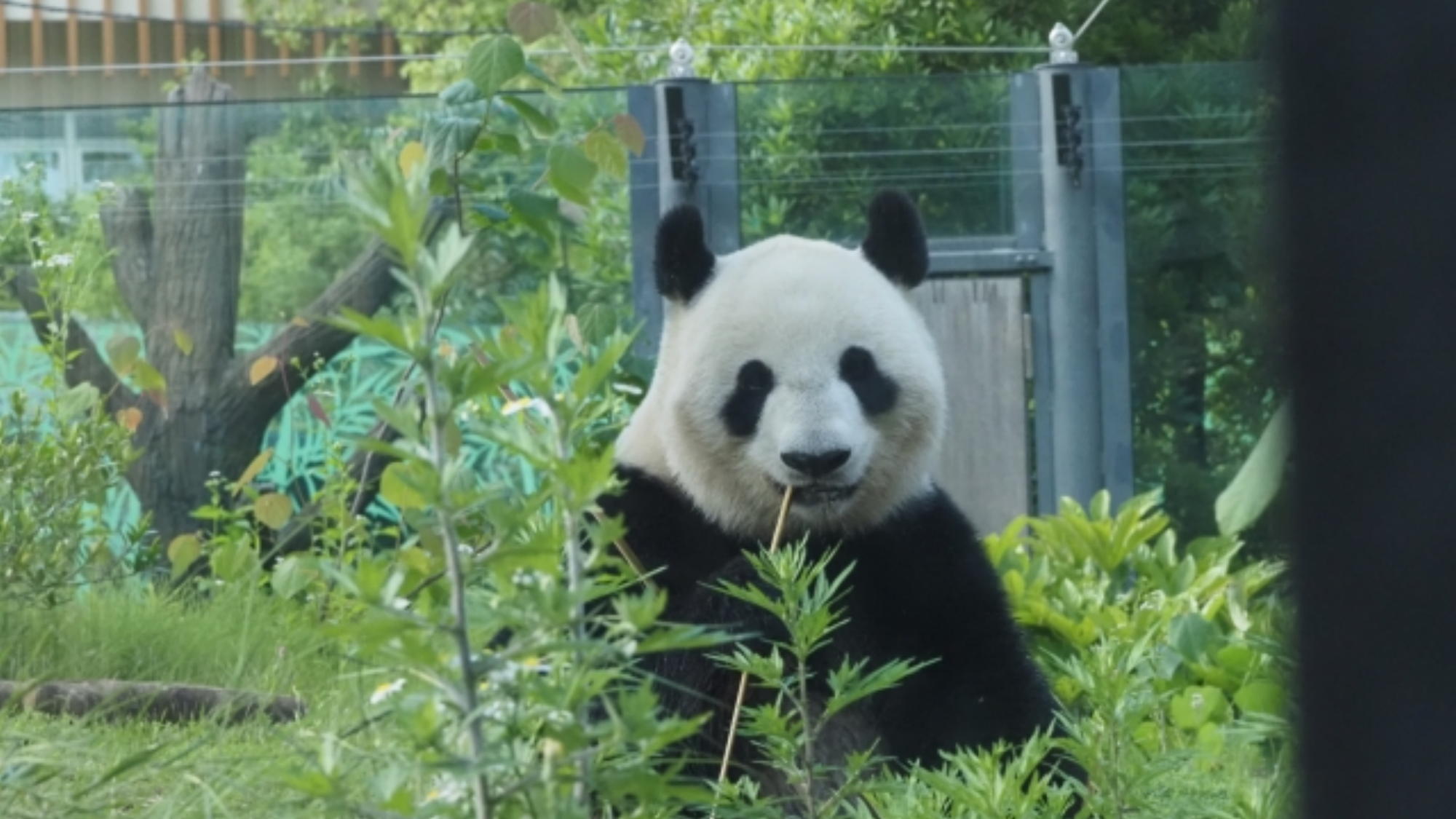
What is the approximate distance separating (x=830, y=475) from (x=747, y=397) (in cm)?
30

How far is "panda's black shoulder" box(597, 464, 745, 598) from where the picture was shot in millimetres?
3959

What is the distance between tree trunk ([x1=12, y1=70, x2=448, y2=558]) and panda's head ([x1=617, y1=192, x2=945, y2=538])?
3228 mm

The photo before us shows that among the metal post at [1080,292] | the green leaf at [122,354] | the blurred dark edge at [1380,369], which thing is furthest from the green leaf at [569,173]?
the blurred dark edge at [1380,369]

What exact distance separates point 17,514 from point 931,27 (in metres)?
6.51

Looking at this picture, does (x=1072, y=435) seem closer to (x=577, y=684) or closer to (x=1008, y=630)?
(x=1008, y=630)

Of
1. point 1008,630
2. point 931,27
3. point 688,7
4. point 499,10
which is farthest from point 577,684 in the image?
point 499,10

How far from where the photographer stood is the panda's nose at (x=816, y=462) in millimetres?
3906

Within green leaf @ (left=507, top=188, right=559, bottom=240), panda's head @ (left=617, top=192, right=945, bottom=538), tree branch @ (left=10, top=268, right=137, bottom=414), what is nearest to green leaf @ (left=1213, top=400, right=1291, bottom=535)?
panda's head @ (left=617, top=192, right=945, bottom=538)

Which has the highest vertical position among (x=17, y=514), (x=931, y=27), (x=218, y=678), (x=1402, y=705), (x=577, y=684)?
(x=931, y=27)

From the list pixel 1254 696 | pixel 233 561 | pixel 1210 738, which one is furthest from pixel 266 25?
pixel 1210 738

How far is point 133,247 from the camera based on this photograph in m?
7.33

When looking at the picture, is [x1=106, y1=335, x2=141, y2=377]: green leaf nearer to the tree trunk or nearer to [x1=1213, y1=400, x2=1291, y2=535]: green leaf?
the tree trunk

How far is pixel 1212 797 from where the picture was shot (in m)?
2.73

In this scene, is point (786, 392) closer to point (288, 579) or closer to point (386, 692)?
point (288, 579)
